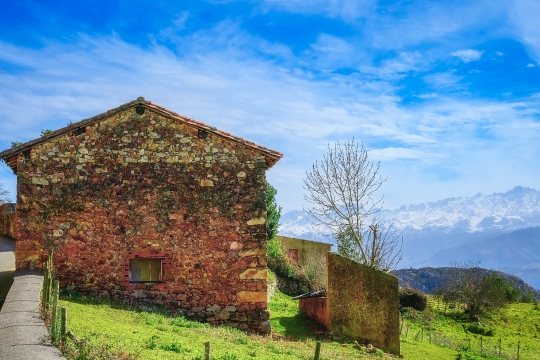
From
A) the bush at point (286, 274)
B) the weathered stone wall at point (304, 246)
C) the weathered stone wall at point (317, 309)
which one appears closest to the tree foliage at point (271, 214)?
the bush at point (286, 274)

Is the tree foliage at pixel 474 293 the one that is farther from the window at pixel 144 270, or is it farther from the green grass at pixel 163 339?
the window at pixel 144 270

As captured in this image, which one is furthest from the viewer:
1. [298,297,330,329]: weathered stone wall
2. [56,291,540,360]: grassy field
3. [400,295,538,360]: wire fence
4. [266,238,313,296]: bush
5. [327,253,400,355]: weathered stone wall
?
[266,238,313,296]: bush

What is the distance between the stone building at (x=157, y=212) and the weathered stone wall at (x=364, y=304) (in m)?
3.00

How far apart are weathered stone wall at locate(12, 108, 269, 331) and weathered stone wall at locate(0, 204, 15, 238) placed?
21.9 meters

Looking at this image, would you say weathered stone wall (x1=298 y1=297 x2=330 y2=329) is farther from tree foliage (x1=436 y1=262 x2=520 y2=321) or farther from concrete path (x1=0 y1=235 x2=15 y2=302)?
tree foliage (x1=436 y1=262 x2=520 y2=321)

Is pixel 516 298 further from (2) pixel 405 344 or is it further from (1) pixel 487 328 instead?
(2) pixel 405 344

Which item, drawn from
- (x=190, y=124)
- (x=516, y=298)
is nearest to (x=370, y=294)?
(x=190, y=124)

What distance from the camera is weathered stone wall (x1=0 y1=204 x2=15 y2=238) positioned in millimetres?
34406

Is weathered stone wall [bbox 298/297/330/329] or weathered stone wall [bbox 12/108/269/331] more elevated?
weathered stone wall [bbox 12/108/269/331]

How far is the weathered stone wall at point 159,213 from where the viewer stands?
50.1 feet

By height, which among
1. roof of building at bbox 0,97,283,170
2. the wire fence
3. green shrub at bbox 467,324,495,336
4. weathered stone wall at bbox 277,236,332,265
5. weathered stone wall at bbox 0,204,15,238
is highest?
Answer: roof of building at bbox 0,97,283,170

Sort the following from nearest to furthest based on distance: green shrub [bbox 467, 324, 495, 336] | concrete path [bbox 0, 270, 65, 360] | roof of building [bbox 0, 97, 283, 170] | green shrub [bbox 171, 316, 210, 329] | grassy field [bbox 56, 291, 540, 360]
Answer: concrete path [bbox 0, 270, 65, 360] → grassy field [bbox 56, 291, 540, 360] → green shrub [bbox 171, 316, 210, 329] → roof of building [bbox 0, 97, 283, 170] → green shrub [bbox 467, 324, 495, 336]

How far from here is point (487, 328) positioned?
119 ft

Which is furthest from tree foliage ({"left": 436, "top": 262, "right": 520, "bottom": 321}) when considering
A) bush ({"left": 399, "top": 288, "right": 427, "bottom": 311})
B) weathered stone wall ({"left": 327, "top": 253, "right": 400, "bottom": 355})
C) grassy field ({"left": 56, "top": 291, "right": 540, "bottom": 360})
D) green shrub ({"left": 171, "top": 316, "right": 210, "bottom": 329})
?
green shrub ({"left": 171, "top": 316, "right": 210, "bottom": 329})
